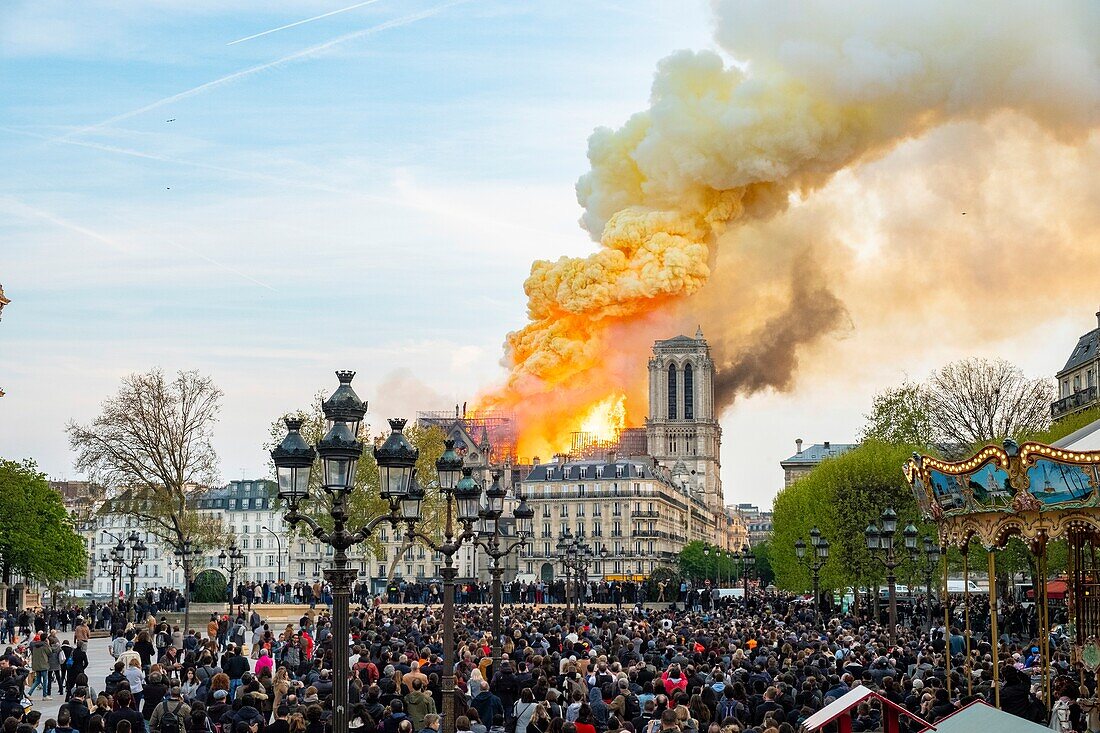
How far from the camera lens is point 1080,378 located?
79.4m

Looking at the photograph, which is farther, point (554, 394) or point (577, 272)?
point (554, 394)

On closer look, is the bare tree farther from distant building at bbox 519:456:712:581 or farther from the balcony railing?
distant building at bbox 519:456:712:581

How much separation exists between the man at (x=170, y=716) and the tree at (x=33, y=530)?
49620 millimetres

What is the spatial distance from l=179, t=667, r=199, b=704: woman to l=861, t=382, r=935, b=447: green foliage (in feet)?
159

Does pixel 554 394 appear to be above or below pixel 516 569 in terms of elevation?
above

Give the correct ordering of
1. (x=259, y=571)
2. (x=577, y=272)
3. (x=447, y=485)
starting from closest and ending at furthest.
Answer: (x=447, y=485)
(x=577, y=272)
(x=259, y=571)

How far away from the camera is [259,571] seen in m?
128

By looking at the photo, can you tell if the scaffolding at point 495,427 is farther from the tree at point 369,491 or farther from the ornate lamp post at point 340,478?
the ornate lamp post at point 340,478

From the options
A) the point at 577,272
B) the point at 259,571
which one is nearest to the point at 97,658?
the point at 577,272

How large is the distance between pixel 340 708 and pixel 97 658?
2898cm

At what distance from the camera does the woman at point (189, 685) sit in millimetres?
18891

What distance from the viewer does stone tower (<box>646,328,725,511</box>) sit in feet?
508

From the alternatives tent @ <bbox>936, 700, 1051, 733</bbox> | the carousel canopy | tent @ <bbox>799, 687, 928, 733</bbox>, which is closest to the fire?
the carousel canopy

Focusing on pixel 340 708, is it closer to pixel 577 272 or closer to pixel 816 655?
pixel 816 655
